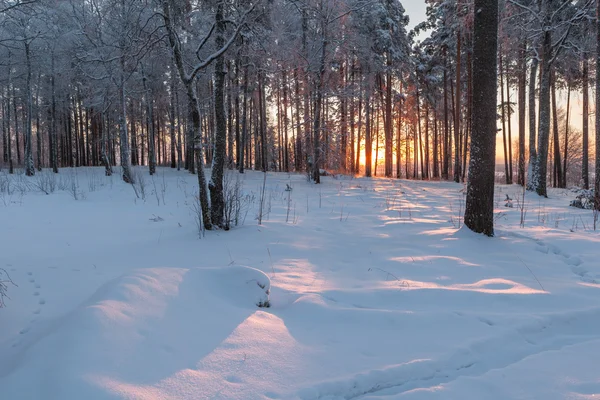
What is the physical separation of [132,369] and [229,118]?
19511 millimetres

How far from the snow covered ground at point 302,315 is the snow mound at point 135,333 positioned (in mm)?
A: 11

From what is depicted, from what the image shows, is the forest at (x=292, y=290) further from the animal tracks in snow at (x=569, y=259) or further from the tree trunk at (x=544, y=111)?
the tree trunk at (x=544, y=111)

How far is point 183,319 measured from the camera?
8.41 ft

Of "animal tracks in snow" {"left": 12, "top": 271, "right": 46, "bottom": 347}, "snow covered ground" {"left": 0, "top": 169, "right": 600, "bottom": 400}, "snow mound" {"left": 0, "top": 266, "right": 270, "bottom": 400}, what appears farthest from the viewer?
"animal tracks in snow" {"left": 12, "top": 271, "right": 46, "bottom": 347}

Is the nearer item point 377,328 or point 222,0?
point 377,328

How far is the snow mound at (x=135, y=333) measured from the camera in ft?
5.66

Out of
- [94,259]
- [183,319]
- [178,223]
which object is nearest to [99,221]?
[178,223]

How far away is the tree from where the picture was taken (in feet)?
17.0

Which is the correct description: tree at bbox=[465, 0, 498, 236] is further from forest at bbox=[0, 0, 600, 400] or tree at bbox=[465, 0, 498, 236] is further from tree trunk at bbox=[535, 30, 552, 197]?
tree trunk at bbox=[535, 30, 552, 197]

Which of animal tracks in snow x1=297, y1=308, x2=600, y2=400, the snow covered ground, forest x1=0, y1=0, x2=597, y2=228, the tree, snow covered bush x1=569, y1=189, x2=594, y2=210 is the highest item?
forest x1=0, y1=0, x2=597, y2=228

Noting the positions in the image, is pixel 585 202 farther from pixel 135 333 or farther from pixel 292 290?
pixel 135 333

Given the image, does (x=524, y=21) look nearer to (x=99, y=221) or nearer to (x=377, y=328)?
(x=377, y=328)

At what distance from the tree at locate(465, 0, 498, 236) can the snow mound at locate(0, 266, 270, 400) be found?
13.5 ft

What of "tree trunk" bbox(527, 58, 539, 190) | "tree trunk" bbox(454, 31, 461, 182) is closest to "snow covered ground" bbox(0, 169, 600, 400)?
"tree trunk" bbox(527, 58, 539, 190)
